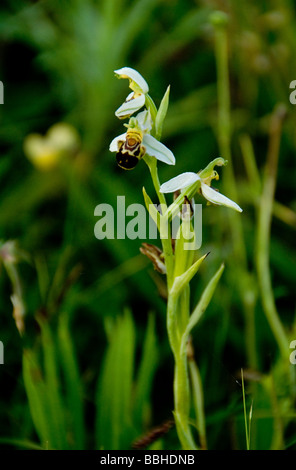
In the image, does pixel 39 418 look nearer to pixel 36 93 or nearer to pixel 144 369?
pixel 144 369

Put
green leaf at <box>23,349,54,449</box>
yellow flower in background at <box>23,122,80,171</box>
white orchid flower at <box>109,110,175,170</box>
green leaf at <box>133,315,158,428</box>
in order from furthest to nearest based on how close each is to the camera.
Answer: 1. yellow flower in background at <box>23,122,80,171</box>
2. green leaf at <box>133,315,158,428</box>
3. green leaf at <box>23,349,54,449</box>
4. white orchid flower at <box>109,110,175,170</box>

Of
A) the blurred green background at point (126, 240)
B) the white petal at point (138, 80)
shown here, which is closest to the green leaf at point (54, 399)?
the blurred green background at point (126, 240)

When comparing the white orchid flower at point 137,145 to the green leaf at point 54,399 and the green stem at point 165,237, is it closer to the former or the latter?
the green stem at point 165,237

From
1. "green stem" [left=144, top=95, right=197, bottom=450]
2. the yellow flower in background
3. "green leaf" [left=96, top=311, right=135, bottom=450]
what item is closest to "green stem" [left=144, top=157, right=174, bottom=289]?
"green stem" [left=144, top=95, right=197, bottom=450]

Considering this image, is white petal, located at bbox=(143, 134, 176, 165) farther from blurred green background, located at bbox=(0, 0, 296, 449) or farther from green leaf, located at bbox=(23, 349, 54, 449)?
green leaf, located at bbox=(23, 349, 54, 449)

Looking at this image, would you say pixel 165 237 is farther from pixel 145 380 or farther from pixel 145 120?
pixel 145 380

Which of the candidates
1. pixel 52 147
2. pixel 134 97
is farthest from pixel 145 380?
pixel 52 147

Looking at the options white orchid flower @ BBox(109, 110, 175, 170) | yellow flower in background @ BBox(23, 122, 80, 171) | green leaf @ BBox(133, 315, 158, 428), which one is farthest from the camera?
yellow flower in background @ BBox(23, 122, 80, 171)
